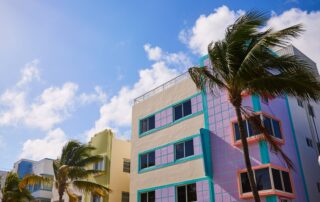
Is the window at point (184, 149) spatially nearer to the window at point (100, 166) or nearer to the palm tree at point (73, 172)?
the palm tree at point (73, 172)

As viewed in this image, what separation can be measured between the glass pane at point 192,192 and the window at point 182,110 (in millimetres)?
5363

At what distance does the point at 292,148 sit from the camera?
72.5ft

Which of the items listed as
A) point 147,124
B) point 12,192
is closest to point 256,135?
point 147,124

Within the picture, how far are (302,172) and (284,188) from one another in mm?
2862

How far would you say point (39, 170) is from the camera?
48.2 meters

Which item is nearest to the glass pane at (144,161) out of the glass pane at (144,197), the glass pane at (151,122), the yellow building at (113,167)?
the glass pane at (144,197)

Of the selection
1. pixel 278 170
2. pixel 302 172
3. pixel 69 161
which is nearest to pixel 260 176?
pixel 278 170

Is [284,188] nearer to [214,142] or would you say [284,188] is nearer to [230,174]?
[230,174]

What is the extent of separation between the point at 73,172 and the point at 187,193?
29.9 ft

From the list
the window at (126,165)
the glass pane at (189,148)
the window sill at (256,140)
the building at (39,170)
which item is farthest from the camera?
the building at (39,170)

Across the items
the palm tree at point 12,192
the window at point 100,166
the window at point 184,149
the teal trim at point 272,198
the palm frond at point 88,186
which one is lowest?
the teal trim at point 272,198

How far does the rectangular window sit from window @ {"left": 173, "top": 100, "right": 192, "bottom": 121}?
284 inches

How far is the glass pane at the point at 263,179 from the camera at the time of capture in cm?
1916

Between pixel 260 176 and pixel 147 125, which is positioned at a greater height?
pixel 147 125
